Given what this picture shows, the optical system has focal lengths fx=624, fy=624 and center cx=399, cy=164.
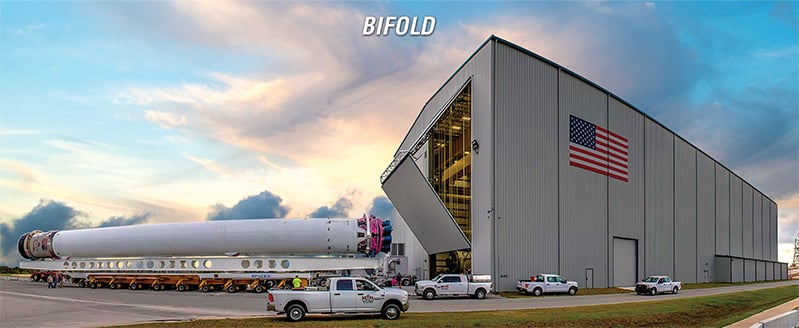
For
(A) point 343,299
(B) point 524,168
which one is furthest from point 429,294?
(B) point 524,168

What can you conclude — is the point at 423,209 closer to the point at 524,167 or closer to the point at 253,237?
the point at 524,167

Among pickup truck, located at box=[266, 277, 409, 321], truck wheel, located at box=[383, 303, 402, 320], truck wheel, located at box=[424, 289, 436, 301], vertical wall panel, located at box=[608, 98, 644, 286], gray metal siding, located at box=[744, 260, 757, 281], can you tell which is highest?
vertical wall panel, located at box=[608, 98, 644, 286]

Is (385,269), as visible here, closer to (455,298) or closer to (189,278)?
(455,298)

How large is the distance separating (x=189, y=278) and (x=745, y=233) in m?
74.6

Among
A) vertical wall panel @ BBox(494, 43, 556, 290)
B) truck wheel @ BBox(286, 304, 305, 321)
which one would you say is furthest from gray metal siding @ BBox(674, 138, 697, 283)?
truck wheel @ BBox(286, 304, 305, 321)

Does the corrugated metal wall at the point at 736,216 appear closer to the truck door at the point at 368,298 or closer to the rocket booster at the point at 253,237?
the rocket booster at the point at 253,237

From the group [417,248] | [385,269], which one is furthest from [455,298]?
[417,248]

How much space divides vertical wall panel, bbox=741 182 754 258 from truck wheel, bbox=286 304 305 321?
7881cm

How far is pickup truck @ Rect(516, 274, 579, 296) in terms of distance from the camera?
130 ft

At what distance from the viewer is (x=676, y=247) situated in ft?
203

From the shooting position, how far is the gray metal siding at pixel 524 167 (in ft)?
140

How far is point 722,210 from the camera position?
75.7 m

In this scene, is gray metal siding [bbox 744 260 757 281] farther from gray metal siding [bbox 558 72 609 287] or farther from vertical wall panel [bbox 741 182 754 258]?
gray metal siding [bbox 558 72 609 287]

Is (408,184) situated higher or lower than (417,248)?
higher
